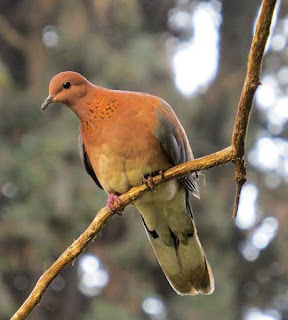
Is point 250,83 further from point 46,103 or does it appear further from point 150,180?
point 46,103

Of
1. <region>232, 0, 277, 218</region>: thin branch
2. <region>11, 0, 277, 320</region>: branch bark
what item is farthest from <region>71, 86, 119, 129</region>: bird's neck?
<region>232, 0, 277, 218</region>: thin branch

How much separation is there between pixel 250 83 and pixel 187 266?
1.33 metres

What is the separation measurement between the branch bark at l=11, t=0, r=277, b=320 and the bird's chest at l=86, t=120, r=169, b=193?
400 mm

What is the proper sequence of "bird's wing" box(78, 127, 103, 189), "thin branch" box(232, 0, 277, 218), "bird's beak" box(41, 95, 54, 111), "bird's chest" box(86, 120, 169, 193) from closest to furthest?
"thin branch" box(232, 0, 277, 218) → "bird's beak" box(41, 95, 54, 111) → "bird's chest" box(86, 120, 169, 193) → "bird's wing" box(78, 127, 103, 189)

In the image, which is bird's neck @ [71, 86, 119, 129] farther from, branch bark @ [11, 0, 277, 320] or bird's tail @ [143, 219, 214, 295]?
bird's tail @ [143, 219, 214, 295]

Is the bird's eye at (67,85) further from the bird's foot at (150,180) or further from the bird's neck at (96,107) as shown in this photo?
the bird's foot at (150,180)

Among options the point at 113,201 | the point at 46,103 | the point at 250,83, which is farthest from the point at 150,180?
the point at 250,83

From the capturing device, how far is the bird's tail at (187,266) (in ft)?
10.7

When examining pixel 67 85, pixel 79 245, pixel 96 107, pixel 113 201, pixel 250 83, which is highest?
pixel 250 83

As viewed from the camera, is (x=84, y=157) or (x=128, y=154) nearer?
(x=128, y=154)

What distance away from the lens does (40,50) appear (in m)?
9.80

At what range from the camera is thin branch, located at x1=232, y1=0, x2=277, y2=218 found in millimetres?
1963

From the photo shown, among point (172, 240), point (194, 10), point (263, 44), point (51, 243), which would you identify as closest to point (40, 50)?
point (51, 243)

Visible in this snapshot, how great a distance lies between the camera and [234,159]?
7.54 ft
